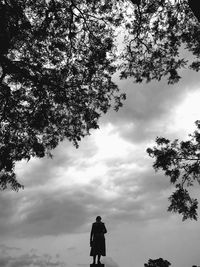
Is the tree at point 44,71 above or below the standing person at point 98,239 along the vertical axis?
above

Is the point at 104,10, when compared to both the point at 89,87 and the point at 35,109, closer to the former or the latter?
the point at 89,87

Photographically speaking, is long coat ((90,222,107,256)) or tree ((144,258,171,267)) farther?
tree ((144,258,171,267))

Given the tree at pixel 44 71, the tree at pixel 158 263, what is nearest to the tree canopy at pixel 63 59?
the tree at pixel 44 71

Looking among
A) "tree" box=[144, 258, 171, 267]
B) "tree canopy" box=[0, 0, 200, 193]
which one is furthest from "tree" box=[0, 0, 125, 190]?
"tree" box=[144, 258, 171, 267]

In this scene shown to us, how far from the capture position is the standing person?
15559 mm

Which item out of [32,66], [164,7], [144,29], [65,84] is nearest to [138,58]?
[144,29]

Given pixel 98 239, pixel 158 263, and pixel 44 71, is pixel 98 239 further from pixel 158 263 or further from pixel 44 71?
pixel 158 263

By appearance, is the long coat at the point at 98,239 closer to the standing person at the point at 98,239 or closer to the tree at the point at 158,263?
the standing person at the point at 98,239

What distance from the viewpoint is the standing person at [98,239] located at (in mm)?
15559

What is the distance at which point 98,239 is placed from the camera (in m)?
15.7

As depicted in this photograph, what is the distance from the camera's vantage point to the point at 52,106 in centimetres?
1711

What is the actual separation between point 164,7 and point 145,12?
852mm

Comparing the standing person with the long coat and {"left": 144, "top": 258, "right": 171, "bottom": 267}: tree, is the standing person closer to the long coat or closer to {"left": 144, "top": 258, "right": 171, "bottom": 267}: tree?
the long coat

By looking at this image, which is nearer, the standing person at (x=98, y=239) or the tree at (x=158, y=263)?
the standing person at (x=98, y=239)
